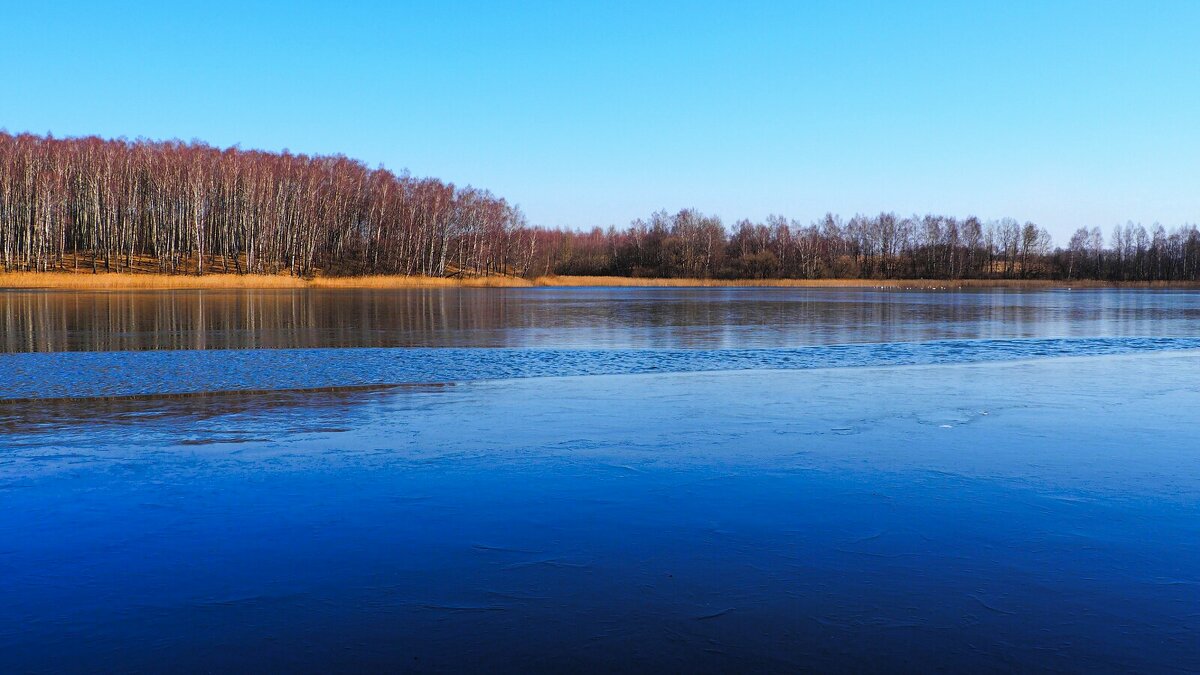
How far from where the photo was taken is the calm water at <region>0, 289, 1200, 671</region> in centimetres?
379

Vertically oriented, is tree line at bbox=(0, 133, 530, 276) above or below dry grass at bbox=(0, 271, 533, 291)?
above

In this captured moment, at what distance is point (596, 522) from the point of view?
18.2 ft

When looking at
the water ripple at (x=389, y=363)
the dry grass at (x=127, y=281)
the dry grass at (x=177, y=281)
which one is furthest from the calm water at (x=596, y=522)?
the dry grass at (x=177, y=281)

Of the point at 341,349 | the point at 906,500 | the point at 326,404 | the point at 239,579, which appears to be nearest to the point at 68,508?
the point at 239,579

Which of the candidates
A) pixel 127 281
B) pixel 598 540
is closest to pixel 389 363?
pixel 598 540

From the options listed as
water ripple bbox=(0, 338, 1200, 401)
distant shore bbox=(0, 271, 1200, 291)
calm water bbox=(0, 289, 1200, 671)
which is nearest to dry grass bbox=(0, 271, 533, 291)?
distant shore bbox=(0, 271, 1200, 291)

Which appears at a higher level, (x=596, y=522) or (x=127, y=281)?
(x=127, y=281)

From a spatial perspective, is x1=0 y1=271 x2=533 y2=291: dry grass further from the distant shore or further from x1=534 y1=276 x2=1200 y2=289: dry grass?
x1=534 y1=276 x2=1200 y2=289: dry grass

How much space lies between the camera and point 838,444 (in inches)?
315

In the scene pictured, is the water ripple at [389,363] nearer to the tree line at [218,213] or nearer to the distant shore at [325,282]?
the distant shore at [325,282]

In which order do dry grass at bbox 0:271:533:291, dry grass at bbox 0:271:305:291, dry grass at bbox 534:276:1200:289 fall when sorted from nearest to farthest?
dry grass at bbox 0:271:305:291
dry grass at bbox 0:271:533:291
dry grass at bbox 534:276:1200:289

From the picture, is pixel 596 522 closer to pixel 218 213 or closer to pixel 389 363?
pixel 389 363

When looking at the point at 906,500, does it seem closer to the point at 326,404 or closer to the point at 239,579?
the point at 239,579

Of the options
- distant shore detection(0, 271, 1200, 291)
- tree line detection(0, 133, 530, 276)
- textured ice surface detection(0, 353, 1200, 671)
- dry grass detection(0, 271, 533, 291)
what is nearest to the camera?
textured ice surface detection(0, 353, 1200, 671)
